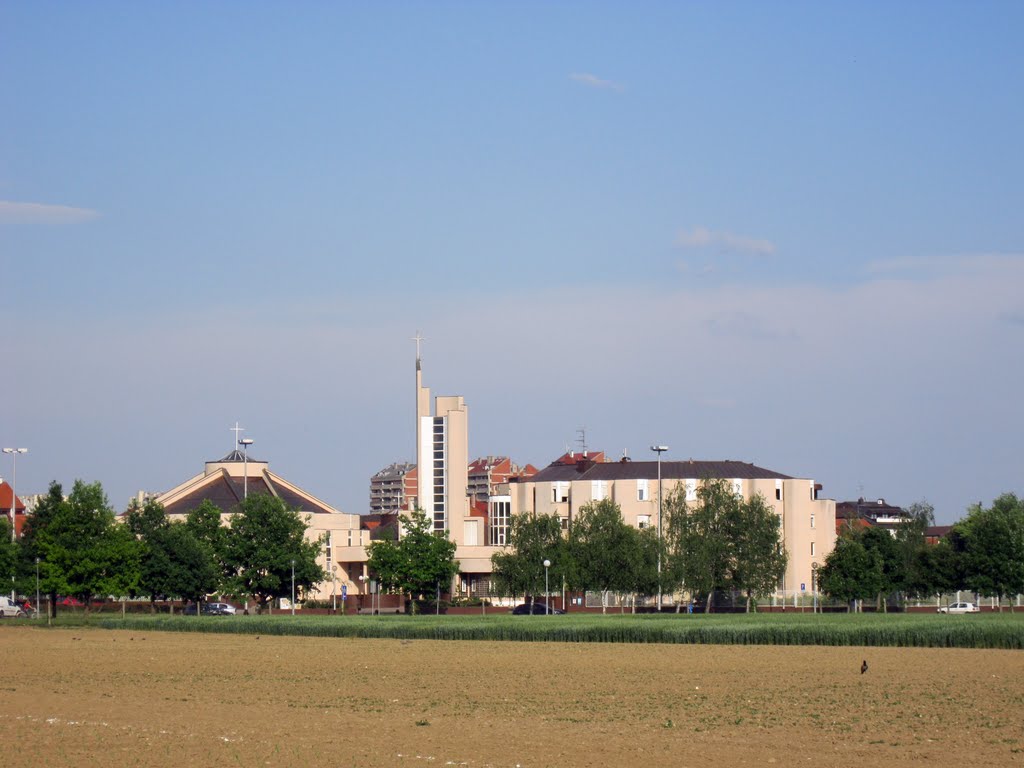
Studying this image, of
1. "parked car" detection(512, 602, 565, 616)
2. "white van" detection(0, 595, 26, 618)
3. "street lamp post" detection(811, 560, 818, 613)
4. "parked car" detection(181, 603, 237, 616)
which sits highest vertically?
"street lamp post" detection(811, 560, 818, 613)

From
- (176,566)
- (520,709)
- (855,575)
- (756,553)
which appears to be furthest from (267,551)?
(520,709)

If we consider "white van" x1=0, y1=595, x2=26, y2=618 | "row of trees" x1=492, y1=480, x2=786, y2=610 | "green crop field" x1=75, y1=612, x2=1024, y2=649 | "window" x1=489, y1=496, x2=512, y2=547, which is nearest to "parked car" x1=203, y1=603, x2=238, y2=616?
"white van" x1=0, y1=595, x2=26, y2=618

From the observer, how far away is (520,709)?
31344 millimetres

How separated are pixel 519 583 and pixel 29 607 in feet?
142

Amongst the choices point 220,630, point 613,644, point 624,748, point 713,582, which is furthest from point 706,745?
point 713,582

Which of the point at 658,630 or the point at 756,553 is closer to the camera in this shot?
the point at 658,630

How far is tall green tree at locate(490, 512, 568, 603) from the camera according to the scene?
4099 inches

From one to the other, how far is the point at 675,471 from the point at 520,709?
94102 millimetres

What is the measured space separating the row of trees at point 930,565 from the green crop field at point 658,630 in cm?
3297

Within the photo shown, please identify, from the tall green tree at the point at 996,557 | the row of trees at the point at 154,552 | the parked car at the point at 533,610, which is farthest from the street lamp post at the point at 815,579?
the row of trees at the point at 154,552

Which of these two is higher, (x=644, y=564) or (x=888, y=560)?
(x=888, y=560)

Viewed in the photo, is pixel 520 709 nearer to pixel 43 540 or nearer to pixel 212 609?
pixel 43 540

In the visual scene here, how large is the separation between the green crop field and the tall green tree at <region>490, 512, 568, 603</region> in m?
24.6

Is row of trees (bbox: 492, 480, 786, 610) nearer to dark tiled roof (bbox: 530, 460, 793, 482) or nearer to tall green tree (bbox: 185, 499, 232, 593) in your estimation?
dark tiled roof (bbox: 530, 460, 793, 482)
